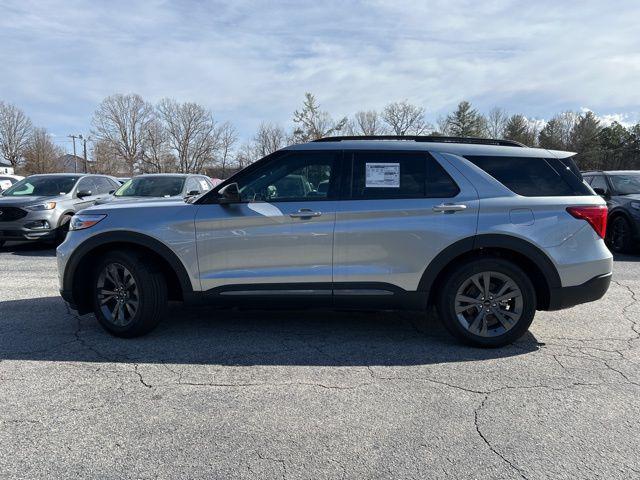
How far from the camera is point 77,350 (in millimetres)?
4156

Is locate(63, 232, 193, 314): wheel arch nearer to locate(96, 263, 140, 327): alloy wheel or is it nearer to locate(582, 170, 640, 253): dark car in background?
locate(96, 263, 140, 327): alloy wheel

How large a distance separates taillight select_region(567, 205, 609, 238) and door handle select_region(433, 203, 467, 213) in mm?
924

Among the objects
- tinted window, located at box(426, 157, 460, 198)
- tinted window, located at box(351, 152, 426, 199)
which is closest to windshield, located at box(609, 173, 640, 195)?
tinted window, located at box(426, 157, 460, 198)

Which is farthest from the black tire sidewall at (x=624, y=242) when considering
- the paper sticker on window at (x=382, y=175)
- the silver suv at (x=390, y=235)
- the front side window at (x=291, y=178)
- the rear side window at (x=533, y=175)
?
the front side window at (x=291, y=178)

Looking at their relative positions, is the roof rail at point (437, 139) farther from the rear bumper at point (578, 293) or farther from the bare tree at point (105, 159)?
the bare tree at point (105, 159)

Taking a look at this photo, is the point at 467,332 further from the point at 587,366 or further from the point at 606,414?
the point at 606,414

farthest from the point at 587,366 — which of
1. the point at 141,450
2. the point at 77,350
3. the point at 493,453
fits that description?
the point at 77,350

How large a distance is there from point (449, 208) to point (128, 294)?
3.04 meters

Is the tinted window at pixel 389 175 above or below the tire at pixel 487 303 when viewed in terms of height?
above

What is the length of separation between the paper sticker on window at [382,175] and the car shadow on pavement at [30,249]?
26.8ft

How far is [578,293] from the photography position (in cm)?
409

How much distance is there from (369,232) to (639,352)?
2.61 meters

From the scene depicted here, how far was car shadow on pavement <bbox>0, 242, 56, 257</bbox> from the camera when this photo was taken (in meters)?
9.82

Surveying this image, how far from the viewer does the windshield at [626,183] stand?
10.1m
